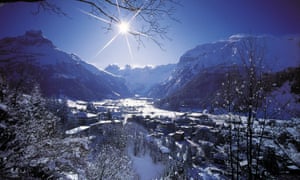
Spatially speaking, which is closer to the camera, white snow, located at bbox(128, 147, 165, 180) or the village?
the village

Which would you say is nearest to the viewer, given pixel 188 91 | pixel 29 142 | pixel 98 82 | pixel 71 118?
pixel 29 142

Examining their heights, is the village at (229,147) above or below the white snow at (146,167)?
above

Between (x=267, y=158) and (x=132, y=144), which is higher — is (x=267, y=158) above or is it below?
above

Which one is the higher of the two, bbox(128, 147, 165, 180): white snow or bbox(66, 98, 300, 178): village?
bbox(66, 98, 300, 178): village

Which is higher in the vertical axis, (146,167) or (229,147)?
(229,147)

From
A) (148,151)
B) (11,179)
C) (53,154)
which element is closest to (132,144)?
(148,151)

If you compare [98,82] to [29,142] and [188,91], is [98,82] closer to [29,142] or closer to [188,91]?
[188,91]

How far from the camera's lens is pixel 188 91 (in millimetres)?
104688

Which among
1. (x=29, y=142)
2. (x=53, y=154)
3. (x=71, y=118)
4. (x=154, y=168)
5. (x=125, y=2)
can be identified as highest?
(x=125, y=2)

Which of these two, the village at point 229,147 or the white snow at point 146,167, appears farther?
the white snow at point 146,167

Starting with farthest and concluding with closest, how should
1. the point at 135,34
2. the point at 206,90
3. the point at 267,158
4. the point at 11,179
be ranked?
the point at 206,90 → the point at 267,158 → the point at 11,179 → the point at 135,34

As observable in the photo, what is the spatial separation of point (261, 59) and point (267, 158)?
572 inches

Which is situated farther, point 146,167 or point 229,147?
point 146,167

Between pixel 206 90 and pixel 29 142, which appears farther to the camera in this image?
pixel 206 90
